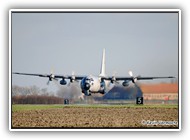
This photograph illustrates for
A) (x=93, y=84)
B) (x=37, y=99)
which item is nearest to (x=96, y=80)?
(x=93, y=84)

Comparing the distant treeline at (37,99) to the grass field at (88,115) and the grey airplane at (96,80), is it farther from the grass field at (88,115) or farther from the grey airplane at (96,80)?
the grey airplane at (96,80)

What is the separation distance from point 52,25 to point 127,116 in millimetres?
2144

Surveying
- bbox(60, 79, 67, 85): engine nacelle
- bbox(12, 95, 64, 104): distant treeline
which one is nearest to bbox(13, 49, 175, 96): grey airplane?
bbox(60, 79, 67, 85): engine nacelle

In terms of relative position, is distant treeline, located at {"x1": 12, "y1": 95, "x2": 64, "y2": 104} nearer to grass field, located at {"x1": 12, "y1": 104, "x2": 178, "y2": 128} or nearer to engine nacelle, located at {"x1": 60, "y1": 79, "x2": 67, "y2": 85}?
grass field, located at {"x1": 12, "y1": 104, "x2": 178, "y2": 128}

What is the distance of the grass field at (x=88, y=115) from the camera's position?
2053 centimetres

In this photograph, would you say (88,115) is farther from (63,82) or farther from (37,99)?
(37,99)

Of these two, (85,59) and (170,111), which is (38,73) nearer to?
(85,59)

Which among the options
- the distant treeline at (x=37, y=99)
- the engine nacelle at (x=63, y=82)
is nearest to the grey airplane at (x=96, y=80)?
the engine nacelle at (x=63, y=82)

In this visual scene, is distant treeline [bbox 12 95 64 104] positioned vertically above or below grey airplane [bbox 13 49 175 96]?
below

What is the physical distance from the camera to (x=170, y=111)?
20656mm

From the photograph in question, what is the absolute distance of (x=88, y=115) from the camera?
2080cm

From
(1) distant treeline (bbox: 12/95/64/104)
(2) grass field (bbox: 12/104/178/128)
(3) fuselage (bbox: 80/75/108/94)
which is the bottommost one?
(2) grass field (bbox: 12/104/178/128)

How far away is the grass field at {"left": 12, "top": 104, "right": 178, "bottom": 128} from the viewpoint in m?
20.5
